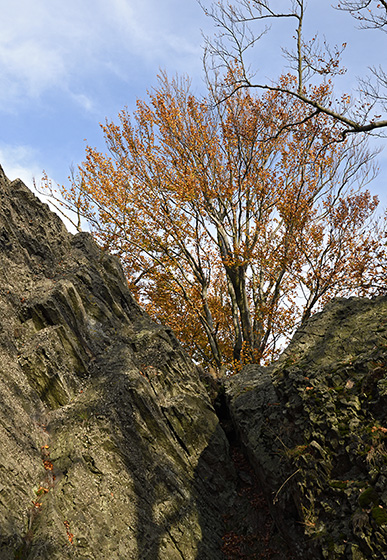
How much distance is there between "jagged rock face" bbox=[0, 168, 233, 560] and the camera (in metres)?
7.12

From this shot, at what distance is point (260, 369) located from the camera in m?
14.5

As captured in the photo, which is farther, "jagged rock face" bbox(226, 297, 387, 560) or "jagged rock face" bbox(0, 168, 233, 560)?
"jagged rock face" bbox(0, 168, 233, 560)

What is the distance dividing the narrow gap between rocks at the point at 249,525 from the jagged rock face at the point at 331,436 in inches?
21.1

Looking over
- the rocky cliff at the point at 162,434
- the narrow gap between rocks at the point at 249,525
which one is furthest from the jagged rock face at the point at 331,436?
the narrow gap between rocks at the point at 249,525

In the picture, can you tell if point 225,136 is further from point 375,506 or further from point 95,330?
point 375,506

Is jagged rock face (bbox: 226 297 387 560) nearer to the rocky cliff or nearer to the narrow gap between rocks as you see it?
the rocky cliff

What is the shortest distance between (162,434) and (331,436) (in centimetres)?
439

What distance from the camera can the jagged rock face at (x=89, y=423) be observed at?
7.12 meters

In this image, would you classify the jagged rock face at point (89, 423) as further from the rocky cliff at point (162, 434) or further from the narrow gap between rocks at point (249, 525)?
the narrow gap between rocks at point (249, 525)

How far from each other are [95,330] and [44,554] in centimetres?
649

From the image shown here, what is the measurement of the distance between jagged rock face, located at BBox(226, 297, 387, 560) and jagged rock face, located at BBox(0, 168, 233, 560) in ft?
6.12

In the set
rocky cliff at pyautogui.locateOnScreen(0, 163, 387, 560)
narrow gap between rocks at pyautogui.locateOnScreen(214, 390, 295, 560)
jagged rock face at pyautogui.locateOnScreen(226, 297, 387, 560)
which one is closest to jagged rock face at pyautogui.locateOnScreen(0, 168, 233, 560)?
rocky cliff at pyautogui.locateOnScreen(0, 163, 387, 560)

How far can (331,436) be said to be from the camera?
734 centimetres

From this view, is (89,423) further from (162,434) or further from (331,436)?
(331,436)
